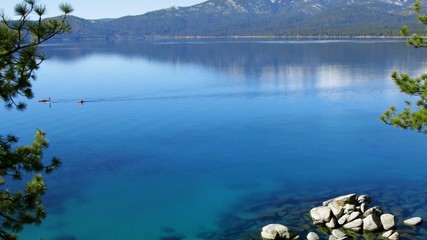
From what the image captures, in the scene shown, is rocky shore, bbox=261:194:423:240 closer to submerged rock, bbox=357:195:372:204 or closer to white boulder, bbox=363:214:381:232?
white boulder, bbox=363:214:381:232

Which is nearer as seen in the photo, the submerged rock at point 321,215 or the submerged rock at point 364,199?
the submerged rock at point 321,215

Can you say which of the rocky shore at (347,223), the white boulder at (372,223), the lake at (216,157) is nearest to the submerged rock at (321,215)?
the rocky shore at (347,223)

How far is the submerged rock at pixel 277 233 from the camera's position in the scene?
26.9 meters

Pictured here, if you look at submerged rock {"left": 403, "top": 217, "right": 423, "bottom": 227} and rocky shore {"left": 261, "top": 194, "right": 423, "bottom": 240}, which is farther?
submerged rock {"left": 403, "top": 217, "right": 423, "bottom": 227}

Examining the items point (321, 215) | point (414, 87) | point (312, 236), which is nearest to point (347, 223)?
point (321, 215)

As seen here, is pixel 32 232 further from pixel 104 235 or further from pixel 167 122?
pixel 167 122

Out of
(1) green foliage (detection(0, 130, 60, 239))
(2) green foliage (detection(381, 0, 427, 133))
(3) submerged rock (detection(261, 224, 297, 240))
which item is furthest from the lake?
(1) green foliage (detection(0, 130, 60, 239))

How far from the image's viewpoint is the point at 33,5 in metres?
12.4

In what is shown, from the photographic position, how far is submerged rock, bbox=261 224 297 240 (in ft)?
88.3

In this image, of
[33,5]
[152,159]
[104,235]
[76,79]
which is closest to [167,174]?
[152,159]

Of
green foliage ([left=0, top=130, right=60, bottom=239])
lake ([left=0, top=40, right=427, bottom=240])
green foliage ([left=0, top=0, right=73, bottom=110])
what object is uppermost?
green foliage ([left=0, top=0, right=73, bottom=110])

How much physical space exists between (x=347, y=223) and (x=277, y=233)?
15.9 ft

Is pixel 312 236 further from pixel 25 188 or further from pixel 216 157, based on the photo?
pixel 216 157

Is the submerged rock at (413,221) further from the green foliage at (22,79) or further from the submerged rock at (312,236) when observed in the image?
the green foliage at (22,79)
